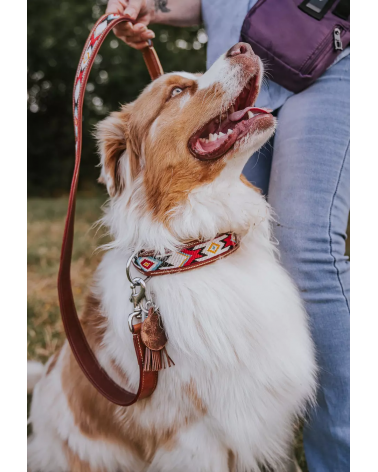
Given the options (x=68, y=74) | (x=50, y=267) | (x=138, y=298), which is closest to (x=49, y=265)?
(x=50, y=267)

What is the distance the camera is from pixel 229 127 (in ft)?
4.79

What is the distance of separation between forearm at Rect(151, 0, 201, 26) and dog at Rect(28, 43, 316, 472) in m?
0.31

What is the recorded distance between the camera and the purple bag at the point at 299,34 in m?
1.46

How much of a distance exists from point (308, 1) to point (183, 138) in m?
0.62

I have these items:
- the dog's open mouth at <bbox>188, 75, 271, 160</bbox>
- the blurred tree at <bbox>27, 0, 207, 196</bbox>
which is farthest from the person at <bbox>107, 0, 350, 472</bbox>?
the blurred tree at <bbox>27, 0, 207, 196</bbox>

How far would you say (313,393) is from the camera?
152cm

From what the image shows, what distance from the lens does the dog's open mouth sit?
142 cm

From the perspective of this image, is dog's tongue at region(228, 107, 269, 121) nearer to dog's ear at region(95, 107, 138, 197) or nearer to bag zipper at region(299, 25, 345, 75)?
bag zipper at region(299, 25, 345, 75)

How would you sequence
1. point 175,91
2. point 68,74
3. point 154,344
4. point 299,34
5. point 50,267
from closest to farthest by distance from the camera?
point 154,344
point 299,34
point 175,91
point 68,74
point 50,267

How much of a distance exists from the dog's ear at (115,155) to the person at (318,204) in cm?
39

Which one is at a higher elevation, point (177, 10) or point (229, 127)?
point (177, 10)

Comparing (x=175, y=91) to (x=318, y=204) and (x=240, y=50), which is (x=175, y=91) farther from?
(x=318, y=204)

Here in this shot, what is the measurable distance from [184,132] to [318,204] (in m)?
0.53
